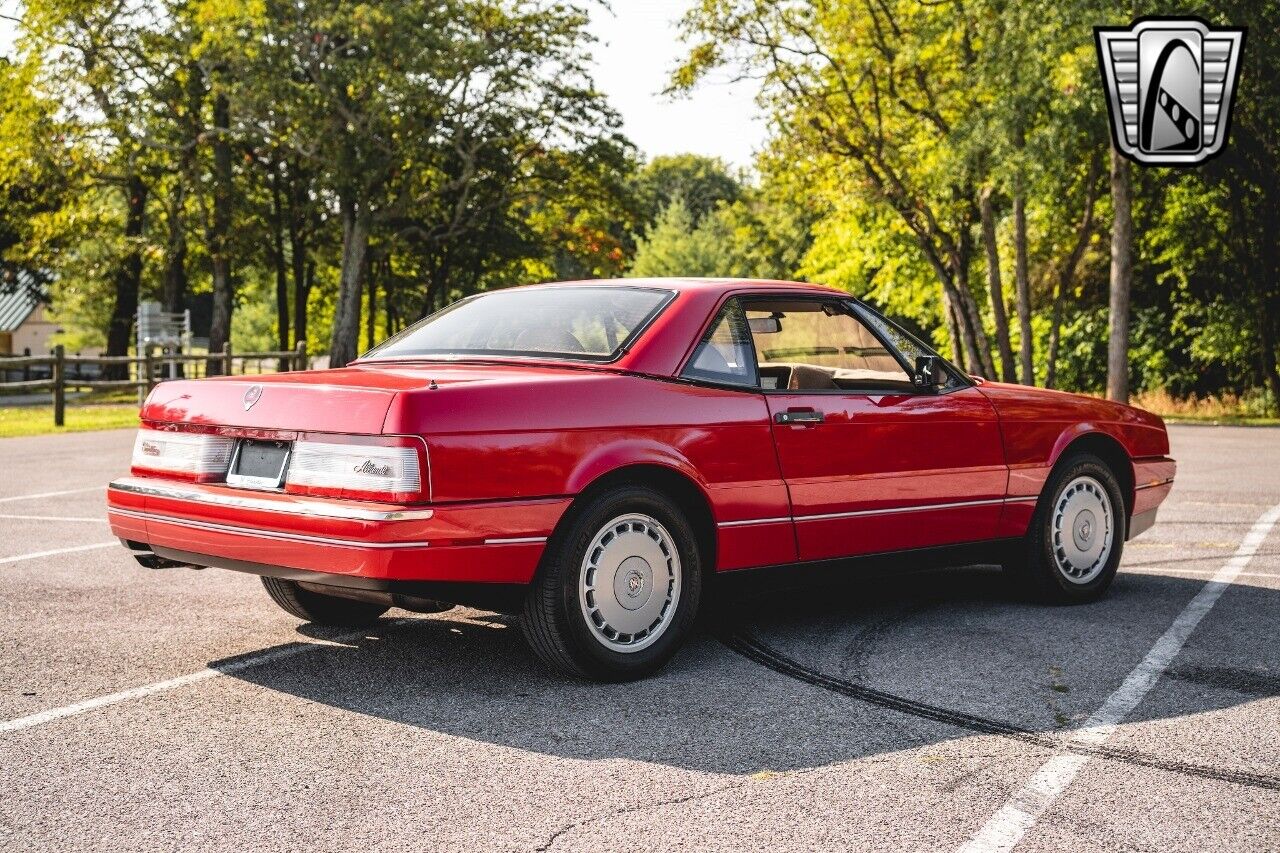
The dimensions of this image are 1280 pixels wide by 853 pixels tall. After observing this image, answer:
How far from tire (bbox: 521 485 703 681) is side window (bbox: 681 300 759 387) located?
61 cm

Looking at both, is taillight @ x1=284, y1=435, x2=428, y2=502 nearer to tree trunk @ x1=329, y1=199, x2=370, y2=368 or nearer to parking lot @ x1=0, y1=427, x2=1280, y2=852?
parking lot @ x1=0, y1=427, x2=1280, y2=852

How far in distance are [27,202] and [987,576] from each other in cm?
4515

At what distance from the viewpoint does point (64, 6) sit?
118 feet

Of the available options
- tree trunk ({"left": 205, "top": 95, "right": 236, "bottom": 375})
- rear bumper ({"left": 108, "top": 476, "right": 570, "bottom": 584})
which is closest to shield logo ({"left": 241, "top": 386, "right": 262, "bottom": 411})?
rear bumper ({"left": 108, "top": 476, "right": 570, "bottom": 584})

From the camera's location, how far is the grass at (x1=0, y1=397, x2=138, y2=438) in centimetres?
2309

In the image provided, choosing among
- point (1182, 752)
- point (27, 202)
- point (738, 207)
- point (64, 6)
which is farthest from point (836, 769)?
point (738, 207)

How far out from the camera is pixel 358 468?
497cm

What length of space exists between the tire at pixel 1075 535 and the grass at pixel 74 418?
60.4ft

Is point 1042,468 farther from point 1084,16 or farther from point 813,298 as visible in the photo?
point 1084,16

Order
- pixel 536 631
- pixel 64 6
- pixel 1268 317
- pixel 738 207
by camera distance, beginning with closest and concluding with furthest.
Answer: pixel 536 631 < pixel 1268 317 < pixel 64 6 < pixel 738 207

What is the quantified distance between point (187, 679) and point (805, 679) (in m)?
2.37

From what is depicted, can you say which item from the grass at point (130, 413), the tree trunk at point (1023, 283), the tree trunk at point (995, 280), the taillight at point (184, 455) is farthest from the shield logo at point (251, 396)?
the tree trunk at point (995, 280)

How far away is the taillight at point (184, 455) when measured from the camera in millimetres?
5508

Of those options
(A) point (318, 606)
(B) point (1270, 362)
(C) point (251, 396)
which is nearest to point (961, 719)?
(C) point (251, 396)
